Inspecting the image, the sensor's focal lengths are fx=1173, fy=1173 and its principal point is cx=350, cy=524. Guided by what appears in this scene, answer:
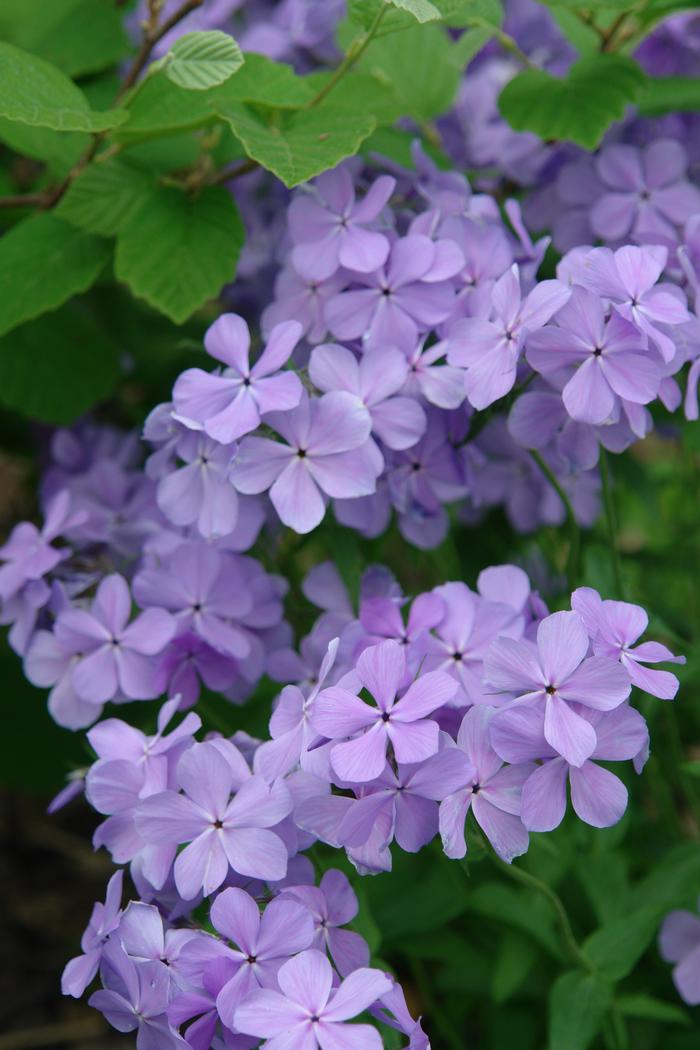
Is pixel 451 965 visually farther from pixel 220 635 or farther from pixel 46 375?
pixel 46 375

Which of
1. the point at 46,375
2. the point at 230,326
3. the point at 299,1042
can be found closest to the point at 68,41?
the point at 46,375

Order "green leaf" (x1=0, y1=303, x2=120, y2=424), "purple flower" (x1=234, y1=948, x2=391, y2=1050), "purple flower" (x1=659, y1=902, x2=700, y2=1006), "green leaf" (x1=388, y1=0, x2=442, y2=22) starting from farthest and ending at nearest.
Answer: "green leaf" (x1=0, y1=303, x2=120, y2=424), "purple flower" (x1=659, y1=902, x2=700, y2=1006), "green leaf" (x1=388, y1=0, x2=442, y2=22), "purple flower" (x1=234, y1=948, x2=391, y2=1050)

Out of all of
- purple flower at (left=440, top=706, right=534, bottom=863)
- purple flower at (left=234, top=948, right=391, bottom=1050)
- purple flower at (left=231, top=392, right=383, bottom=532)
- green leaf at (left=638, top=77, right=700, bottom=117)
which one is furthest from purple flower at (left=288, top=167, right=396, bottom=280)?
purple flower at (left=234, top=948, right=391, bottom=1050)

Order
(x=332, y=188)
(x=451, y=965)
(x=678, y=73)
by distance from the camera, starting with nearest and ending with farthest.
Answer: (x=332, y=188) → (x=451, y=965) → (x=678, y=73)

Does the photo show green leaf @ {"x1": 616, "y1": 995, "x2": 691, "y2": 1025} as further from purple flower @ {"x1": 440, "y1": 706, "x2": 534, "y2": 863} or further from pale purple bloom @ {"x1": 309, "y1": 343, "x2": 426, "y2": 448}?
pale purple bloom @ {"x1": 309, "y1": 343, "x2": 426, "y2": 448}

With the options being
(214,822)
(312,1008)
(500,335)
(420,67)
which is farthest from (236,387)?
(420,67)

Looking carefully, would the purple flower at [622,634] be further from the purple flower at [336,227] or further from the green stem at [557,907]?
the purple flower at [336,227]

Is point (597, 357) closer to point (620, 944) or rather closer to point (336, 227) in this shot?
point (336, 227)
